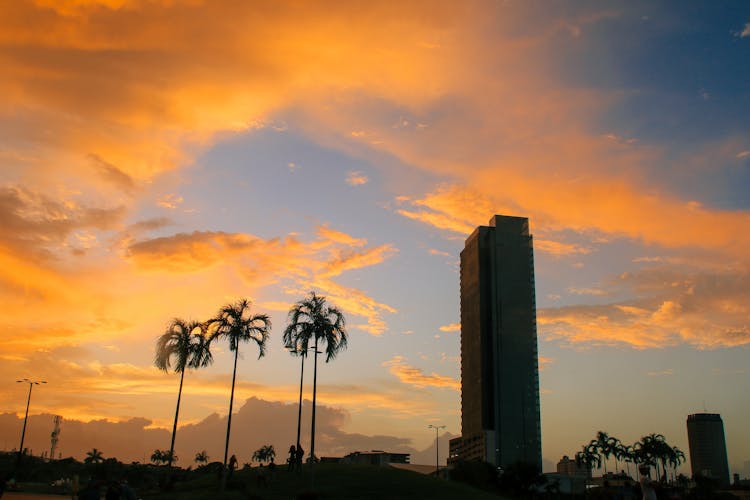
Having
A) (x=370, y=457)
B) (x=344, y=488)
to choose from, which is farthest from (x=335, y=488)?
(x=370, y=457)

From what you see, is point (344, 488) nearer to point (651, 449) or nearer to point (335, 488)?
point (335, 488)

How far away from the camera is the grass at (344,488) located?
4794cm

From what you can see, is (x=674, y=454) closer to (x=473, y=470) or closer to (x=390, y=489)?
(x=473, y=470)

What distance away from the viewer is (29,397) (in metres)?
102

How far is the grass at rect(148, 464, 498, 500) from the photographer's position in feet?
157

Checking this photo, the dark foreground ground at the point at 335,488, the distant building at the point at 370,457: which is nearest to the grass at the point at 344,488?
the dark foreground ground at the point at 335,488

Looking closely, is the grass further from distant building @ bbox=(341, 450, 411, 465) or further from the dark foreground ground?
distant building @ bbox=(341, 450, 411, 465)

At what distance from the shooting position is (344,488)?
5128 centimetres

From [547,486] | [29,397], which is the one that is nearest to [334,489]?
[29,397]

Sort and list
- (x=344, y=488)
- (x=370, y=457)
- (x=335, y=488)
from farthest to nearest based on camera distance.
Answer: (x=370, y=457), (x=344, y=488), (x=335, y=488)

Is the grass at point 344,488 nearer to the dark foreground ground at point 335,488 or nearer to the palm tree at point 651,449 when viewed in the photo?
the dark foreground ground at point 335,488

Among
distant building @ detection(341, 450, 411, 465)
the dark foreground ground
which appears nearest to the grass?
the dark foreground ground

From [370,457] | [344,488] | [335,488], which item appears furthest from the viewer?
[370,457]

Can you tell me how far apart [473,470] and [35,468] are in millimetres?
82630
